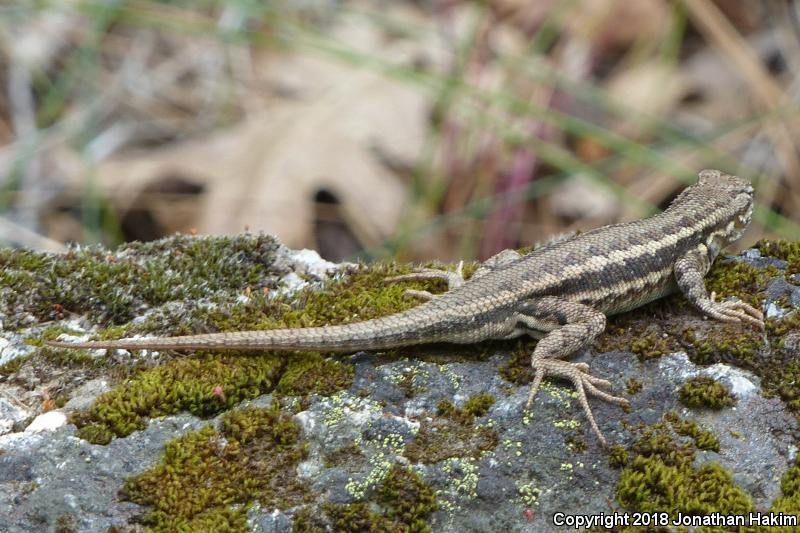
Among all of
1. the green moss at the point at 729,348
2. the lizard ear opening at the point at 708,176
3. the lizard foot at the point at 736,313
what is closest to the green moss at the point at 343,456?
the green moss at the point at 729,348

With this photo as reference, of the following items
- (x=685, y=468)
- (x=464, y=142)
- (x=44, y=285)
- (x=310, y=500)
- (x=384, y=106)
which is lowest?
(x=685, y=468)

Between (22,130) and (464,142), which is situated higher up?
(22,130)

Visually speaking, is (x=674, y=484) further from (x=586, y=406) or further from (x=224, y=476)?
(x=224, y=476)

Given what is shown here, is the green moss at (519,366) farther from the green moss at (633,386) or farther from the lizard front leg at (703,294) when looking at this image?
the lizard front leg at (703,294)

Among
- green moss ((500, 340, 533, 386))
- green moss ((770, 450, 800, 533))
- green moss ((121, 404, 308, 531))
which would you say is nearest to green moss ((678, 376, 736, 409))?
green moss ((770, 450, 800, 533))

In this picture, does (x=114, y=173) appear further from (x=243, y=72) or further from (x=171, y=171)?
(x=243, y=72)

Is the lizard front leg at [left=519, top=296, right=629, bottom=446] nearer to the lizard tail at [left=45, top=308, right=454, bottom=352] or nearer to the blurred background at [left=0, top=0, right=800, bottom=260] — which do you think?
the lizard tail at [left=45, top=308, right=454, bottom=352]

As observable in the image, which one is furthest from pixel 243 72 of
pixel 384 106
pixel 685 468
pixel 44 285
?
pixel 685 468

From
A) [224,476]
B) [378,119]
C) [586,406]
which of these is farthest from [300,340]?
[378,119]
